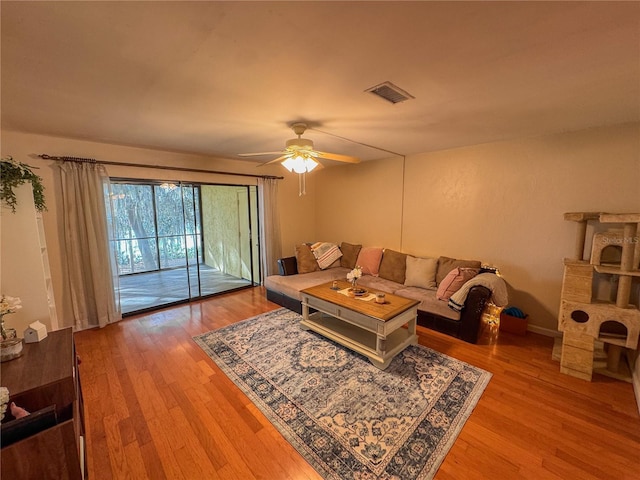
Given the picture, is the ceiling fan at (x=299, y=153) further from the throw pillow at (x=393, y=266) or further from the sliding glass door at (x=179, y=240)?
the sliding glass door at (x=179, y=240)

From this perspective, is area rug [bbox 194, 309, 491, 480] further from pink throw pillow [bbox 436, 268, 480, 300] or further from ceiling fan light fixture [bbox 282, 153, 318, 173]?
ceiling fan light fixture [bbox 282, 153, 318, 173]

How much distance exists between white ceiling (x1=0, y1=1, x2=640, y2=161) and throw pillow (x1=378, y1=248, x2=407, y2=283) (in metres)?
2.15

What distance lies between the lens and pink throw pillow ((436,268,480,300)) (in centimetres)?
319

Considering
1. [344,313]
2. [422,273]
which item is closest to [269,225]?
[344,313]

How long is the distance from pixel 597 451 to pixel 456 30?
2639 mm

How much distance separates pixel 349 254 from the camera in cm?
489

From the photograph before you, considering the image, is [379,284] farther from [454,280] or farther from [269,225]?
[269,225]

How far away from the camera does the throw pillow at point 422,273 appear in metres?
3.71

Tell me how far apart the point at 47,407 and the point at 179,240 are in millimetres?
3683

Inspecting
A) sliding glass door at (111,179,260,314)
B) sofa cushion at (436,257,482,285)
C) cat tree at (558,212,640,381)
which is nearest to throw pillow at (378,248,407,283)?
sofa cushion at (436,257,482,285)

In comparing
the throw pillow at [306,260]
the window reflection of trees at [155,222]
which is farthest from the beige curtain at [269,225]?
the window reflection of trees at [155,222]

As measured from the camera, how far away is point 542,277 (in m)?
3.12

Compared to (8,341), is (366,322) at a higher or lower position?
lower

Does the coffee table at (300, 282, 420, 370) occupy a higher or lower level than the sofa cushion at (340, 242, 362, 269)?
lower
